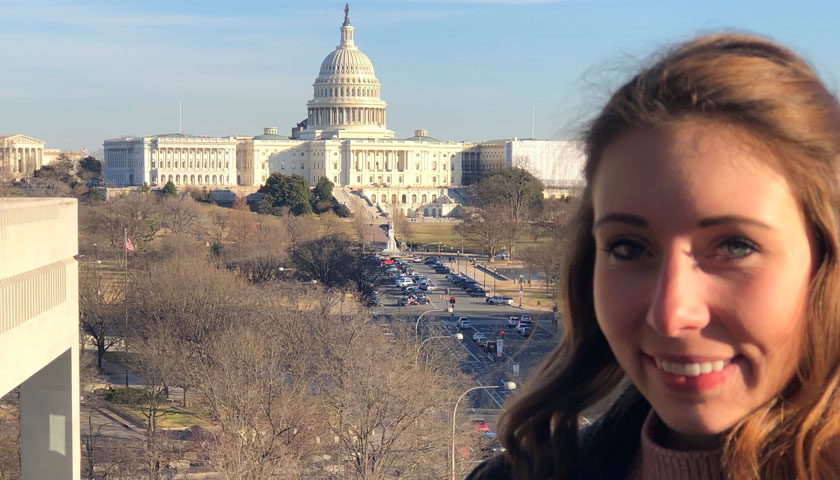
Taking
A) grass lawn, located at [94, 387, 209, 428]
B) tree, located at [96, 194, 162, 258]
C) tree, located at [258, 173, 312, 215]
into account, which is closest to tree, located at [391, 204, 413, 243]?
tree, located at [258, 173, 312, 215]

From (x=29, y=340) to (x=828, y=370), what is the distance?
12929 mm

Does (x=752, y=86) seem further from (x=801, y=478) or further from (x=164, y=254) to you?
(x=164, y=254)

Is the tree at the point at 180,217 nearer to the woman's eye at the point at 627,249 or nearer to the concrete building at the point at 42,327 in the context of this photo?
the concrete building at the point at 42,327

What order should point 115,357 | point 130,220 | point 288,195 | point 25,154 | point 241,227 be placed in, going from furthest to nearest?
point 25,154, point 288,195, point 241,227, point 130,220, point 115,357

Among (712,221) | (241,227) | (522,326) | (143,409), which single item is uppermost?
(712,221)

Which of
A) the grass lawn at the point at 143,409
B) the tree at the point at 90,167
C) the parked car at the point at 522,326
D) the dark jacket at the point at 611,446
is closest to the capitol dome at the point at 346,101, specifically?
the tree at the point at 90,167

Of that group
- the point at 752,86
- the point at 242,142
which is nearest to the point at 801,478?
the point at 752,86

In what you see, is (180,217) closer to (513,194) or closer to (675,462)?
(513,194)

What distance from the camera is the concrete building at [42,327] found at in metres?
12.8

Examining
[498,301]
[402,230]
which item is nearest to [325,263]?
[498,301]

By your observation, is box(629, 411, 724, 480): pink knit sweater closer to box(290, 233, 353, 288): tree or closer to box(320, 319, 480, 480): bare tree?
box(320, 319, 480, 480): bare tree

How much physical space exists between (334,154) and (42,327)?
157198 millimetres

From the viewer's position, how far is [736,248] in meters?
1.87

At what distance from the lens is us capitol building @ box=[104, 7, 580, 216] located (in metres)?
170
